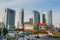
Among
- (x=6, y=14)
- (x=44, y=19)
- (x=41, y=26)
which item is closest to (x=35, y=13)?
(x=44, y=19)

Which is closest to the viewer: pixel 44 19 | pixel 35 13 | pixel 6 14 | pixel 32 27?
pixel 6 14

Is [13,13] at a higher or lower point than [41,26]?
higher

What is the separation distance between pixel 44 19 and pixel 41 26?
2757 centimetres

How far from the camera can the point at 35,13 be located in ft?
359

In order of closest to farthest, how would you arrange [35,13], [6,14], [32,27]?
[6,14], [32,27], [35,13]

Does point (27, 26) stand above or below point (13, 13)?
below

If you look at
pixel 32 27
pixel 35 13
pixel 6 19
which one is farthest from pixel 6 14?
pixel 35 13

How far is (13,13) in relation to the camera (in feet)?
301

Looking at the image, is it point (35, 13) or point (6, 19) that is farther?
point (35, 13)

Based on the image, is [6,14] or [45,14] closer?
[6,14]

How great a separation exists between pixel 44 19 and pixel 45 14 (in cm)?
344

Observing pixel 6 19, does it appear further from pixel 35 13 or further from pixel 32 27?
pixel 35 13

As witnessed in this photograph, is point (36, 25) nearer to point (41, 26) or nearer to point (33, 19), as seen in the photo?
point (41, 26)

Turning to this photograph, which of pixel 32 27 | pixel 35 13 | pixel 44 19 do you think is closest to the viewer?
pixel 32 27
